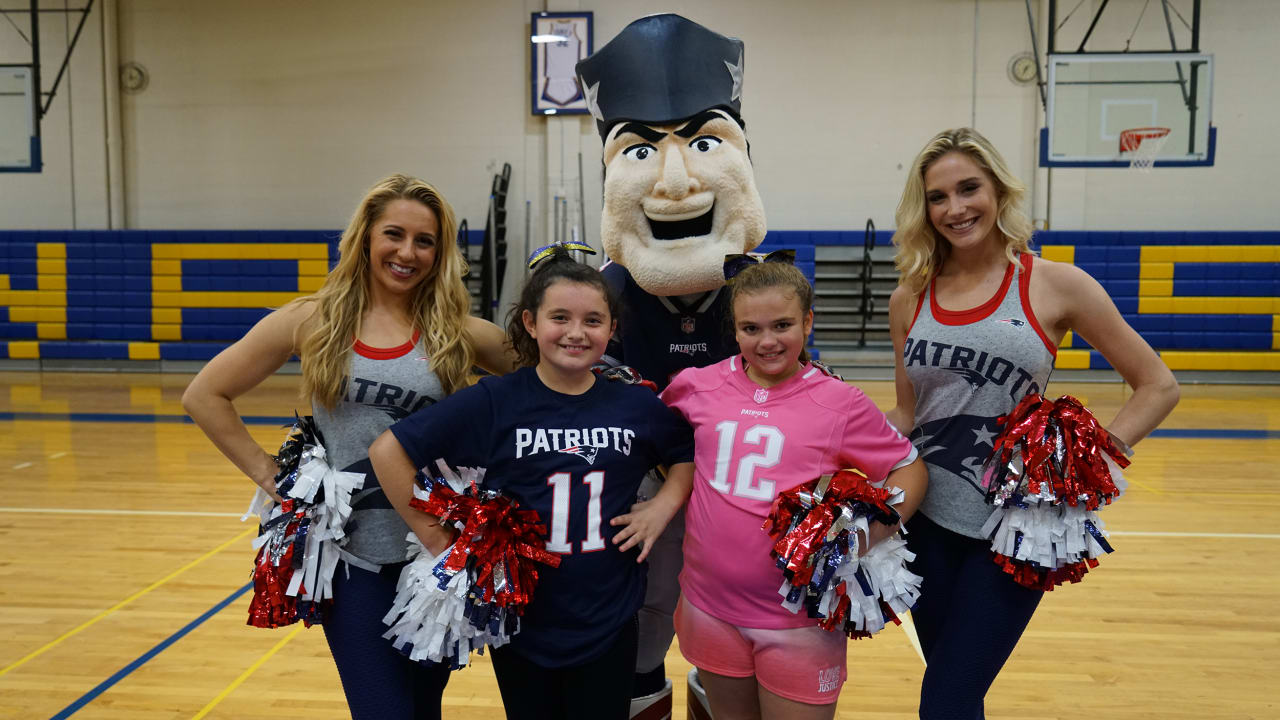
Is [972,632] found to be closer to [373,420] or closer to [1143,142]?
[373,420]

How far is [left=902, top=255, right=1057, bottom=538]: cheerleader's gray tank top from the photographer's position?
168 centimetres

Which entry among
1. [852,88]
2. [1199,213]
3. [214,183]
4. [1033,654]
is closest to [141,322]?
[214,183]

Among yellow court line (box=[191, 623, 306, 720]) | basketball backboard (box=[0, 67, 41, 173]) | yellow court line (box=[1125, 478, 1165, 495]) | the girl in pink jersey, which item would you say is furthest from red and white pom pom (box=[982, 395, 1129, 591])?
basketball backboard (box=[0, 67, 41, 173])

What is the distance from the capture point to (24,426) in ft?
21.4

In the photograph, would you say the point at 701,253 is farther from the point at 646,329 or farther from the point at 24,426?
the point at 24,426

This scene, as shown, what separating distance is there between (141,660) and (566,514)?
79.4 inches

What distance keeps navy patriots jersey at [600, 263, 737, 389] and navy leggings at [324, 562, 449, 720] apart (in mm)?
730

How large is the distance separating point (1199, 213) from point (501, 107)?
23.7ft

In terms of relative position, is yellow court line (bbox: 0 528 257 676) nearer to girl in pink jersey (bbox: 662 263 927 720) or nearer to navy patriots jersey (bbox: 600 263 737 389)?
navy patriots jersey (bbox: 600 263 737 389)

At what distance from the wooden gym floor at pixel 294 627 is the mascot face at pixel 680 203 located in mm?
950

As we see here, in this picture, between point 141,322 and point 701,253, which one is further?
point 141,322

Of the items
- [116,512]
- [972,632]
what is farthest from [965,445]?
[116,512]

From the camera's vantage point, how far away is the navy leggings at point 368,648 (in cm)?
168

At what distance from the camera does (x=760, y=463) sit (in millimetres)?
1664
